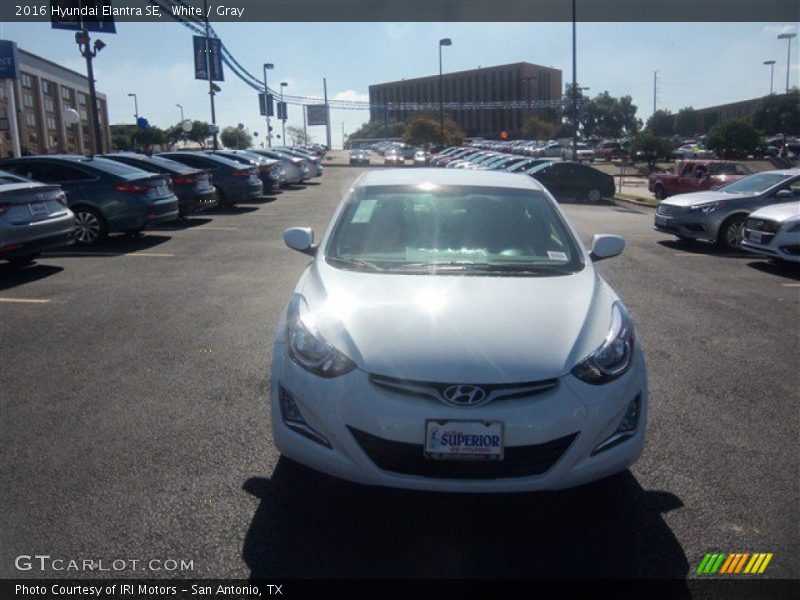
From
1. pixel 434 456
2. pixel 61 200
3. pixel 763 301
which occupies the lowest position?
pixel 763 301

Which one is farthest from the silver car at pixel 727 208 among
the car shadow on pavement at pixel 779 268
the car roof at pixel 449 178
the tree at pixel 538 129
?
the tree at pixel 538 129

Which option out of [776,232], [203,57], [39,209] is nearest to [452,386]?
[39,209]

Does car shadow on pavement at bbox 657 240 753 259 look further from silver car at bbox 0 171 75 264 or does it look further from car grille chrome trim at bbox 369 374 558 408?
car grille chrome trim at bbox 369 374 558 408

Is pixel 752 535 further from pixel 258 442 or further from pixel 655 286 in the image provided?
pixel 655 286

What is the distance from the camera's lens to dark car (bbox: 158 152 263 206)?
2022 cm

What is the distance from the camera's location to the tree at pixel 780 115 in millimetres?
28938

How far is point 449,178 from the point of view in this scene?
5379 mm

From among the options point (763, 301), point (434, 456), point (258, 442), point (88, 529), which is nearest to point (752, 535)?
point (434, 456)

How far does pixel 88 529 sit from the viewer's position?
345cm

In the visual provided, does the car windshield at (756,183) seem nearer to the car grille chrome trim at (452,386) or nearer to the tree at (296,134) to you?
the car grille chrome trim at (452,386)

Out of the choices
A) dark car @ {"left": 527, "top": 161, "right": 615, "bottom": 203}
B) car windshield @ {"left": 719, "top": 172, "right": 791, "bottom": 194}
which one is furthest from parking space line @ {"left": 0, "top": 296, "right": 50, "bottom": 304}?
dark car @ {"left": 527, "top": 161, "right": 615, "bottom": 203}

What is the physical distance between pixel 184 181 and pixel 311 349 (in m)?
13.8

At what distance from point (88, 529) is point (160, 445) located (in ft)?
3.18

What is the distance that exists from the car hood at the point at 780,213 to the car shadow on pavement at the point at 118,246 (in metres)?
9.89
